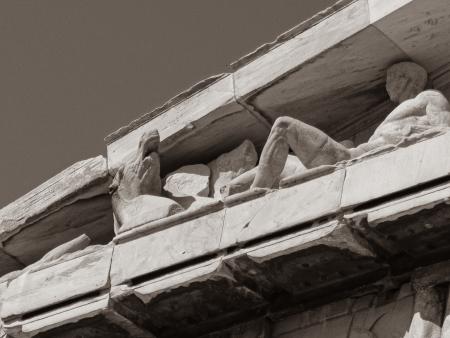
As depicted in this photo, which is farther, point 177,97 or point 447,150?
point 177,97

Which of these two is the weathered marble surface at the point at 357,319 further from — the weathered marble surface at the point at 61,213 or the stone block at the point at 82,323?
the weathered marble surface at the point at 61,213

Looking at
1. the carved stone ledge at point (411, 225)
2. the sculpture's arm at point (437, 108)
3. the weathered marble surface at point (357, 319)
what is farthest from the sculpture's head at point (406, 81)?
the weathered marble surface at point (357, 319)

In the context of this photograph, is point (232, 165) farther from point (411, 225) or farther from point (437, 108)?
point (411, 225)

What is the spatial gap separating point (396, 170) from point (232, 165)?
1598 mm

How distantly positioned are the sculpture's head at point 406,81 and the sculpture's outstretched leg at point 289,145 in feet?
1.73

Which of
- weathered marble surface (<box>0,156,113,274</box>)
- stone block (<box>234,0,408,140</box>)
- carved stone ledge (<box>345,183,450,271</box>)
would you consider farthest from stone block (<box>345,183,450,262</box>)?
weathered marble surface (<box>0,156,113,274</box>)

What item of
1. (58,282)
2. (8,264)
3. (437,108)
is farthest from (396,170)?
(8,264)

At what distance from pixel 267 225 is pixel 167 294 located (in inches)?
30.0

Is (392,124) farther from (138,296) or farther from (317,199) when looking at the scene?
(138,296)

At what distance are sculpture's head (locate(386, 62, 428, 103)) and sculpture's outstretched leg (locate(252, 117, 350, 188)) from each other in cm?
53

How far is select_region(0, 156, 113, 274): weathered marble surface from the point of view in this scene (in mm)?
11969

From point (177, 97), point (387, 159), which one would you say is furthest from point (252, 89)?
point (387, 159)

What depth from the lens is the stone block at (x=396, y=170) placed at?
32.8 ft

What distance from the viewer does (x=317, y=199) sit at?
1034 centimetres
